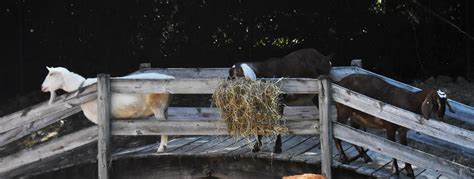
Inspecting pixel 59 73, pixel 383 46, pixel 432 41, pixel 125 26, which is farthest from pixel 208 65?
pixel 59 73

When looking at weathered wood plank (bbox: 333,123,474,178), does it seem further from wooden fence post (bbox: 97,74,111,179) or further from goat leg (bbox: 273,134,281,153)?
wooden fence post (bbox: 97,74,111,179)

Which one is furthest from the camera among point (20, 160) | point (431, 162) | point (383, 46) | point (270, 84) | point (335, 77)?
point (383, 46)

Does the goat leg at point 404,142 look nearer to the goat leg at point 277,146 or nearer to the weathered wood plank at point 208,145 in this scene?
the goat leg at point 277,146

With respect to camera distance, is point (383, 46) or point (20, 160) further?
point (383, 46)

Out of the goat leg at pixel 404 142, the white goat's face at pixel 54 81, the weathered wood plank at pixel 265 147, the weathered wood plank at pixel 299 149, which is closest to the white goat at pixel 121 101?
the white goat's face at pixel 54 81

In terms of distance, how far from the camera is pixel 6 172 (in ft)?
26.8

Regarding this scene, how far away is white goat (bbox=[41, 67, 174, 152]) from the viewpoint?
7855 millimetres

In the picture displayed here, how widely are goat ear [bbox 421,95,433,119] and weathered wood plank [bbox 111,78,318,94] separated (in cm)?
99

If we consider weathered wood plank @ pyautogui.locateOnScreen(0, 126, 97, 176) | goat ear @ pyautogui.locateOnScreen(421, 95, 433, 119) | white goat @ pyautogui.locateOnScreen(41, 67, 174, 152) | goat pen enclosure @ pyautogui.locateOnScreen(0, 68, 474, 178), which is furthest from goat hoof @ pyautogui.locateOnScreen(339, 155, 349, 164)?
weathered wood plank @ pyautogui.locateOnScreen(0, 126, 97, 176)

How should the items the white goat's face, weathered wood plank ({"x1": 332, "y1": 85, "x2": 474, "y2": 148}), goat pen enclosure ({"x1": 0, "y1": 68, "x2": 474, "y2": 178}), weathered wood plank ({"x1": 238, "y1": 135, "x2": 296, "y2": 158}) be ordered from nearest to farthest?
weathered wood plank ({"x1": 332, "y1": 85, "x2": 474, "y2": 148}) → goat pen enclosure ({"x1": 0, "y1": 68, "x2": 474, "y2": 178}) → the white goat's face → weathered wood plank ({"x1": 238, "y1": 135, "x2": 296, "y2": 158})

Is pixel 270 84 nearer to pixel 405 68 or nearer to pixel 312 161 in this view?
pixel 312 161

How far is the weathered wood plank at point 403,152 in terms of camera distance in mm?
6809

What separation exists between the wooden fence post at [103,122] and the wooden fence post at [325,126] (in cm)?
200

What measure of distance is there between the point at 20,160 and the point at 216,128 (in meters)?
1.96
